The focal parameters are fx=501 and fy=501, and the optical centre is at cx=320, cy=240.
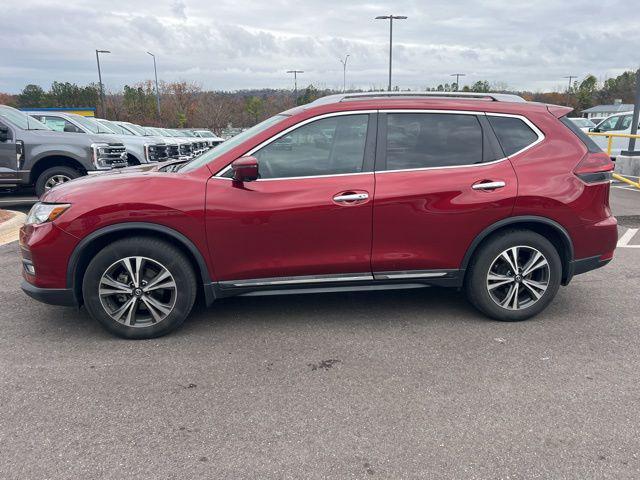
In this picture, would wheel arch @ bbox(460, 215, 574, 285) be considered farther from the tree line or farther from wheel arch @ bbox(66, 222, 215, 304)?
the tree line

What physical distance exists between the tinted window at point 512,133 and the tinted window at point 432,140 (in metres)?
0.17

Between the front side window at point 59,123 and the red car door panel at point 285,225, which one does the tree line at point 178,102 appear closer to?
the front side window at point 59,123

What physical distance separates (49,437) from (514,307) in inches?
135

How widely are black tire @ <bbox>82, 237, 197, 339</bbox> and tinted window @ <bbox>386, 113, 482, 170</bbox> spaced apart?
181cm

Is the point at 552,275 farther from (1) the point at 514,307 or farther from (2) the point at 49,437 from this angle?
(2) the point at 49,437

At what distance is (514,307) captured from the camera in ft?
13.6

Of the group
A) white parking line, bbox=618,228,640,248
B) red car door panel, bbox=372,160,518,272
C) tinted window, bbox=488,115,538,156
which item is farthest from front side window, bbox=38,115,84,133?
white parking line, bbox=618,228,640,248

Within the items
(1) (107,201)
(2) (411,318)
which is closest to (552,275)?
(2) (411,318)

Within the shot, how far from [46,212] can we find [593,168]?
427 centimetres

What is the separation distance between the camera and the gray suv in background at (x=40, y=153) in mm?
9391

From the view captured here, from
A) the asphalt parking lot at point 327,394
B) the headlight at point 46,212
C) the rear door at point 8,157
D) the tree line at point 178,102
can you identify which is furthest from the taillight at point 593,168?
the tree line at point 178,102

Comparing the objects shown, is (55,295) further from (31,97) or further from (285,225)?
(31,97)

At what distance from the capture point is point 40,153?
31.1 ft

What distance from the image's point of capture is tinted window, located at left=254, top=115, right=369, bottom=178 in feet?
12.5
